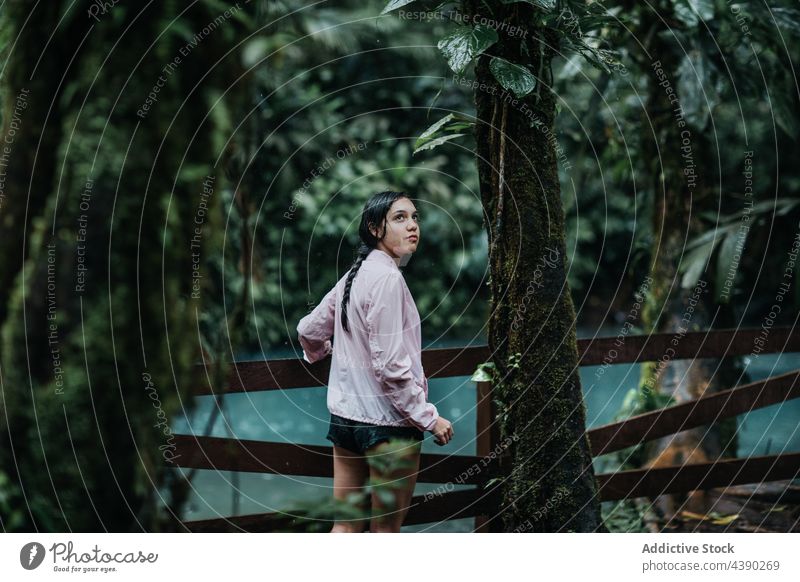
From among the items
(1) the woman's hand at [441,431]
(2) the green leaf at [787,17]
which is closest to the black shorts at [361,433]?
(1) the woman's hand at [441,431]

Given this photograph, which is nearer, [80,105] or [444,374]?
[80,105]

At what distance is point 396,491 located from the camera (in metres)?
2.35

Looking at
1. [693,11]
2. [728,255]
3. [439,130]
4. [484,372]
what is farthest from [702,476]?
[693,11]

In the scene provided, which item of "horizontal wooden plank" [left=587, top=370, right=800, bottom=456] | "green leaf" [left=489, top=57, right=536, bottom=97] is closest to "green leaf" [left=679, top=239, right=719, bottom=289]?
"horizontal wooden plank" [left=587, top=370, right=800, bottom=456]

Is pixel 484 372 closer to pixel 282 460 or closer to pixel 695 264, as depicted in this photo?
pixel 282 460

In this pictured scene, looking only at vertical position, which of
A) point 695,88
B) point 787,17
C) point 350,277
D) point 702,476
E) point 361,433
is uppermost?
point 787,17

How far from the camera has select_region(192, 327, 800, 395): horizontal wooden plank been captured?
248 cm

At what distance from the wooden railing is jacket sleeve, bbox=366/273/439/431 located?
0.38 meters

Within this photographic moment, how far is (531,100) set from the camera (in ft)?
8.20

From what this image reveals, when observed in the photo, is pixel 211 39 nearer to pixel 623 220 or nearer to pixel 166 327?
pixel 166 327

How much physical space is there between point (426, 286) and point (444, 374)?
20.2 feet

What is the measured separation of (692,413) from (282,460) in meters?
1.53

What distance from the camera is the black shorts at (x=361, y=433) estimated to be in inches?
91.4
